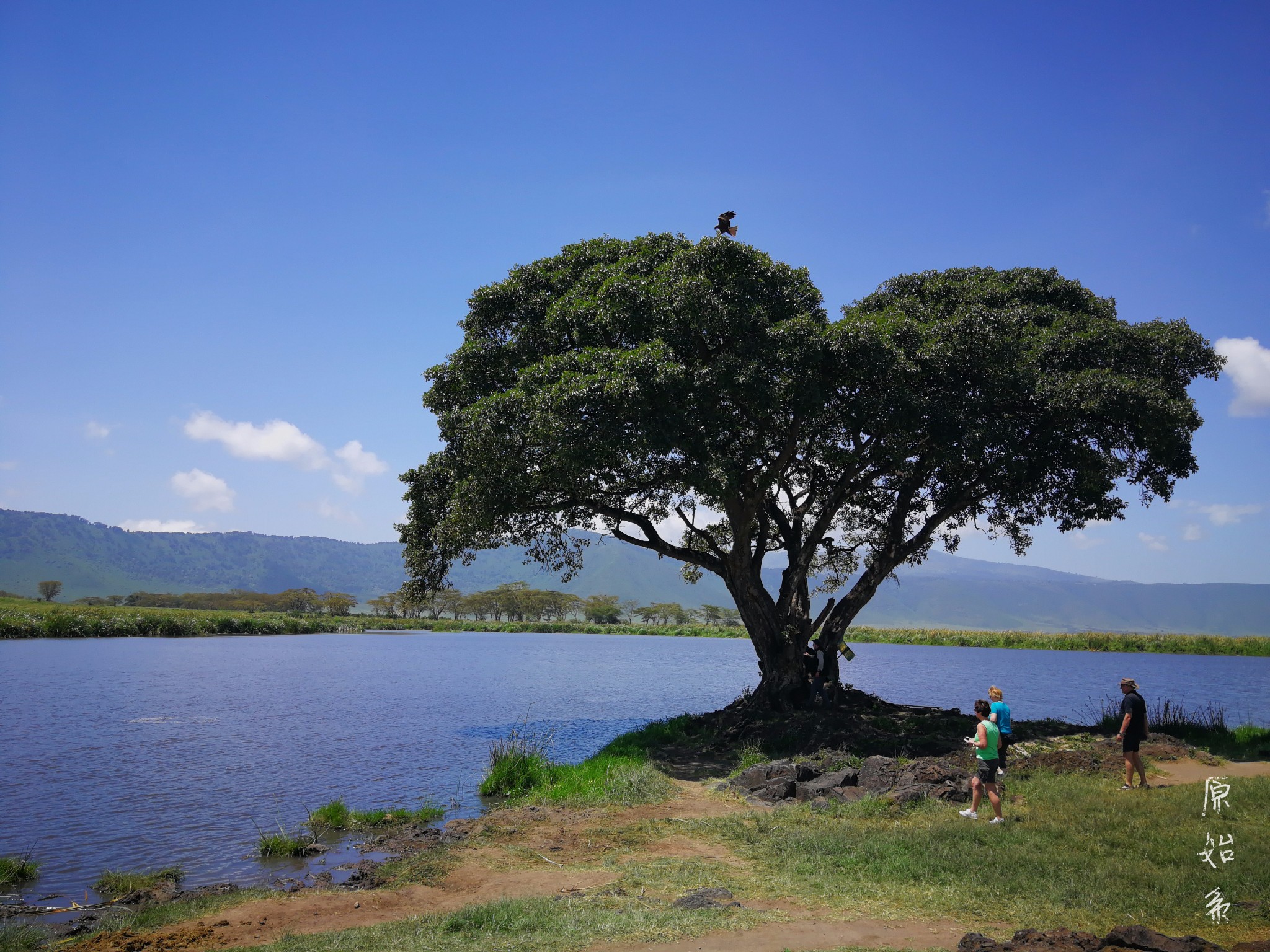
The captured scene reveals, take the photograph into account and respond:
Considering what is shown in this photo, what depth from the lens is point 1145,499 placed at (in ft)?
73.9

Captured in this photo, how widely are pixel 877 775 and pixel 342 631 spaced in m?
107

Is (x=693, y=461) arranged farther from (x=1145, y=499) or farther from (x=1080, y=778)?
(x=1145, y=499)

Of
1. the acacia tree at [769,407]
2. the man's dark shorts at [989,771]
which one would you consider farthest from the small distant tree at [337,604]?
the man's dark shorts at [989,771]

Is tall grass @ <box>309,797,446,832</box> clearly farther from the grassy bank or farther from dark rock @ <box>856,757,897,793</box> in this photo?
the grassy bank

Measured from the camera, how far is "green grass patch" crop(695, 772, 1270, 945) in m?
8.14

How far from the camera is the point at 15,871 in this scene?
454 inches

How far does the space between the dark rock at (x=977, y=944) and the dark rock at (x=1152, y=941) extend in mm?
929

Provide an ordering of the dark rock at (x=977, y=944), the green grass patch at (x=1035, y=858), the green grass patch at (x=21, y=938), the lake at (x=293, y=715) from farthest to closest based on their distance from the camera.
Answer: the lake at (x=293, y=715)
the green grass patch at (x=21, y=938)
the green grass patch at (x=1035, y=858)
the dark rock at (x=977, y=944)

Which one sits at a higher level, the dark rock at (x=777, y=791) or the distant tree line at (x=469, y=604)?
the dark rock at (x=777, y=791)

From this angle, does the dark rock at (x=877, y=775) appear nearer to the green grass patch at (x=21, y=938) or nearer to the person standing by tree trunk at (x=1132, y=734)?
the person standing by tree trunk at (x=1132, y=734)

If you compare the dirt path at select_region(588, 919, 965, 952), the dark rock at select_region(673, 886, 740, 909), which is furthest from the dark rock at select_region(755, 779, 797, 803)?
the dirt path at select_region(588, 919, 965, 952)

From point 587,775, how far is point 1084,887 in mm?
10899

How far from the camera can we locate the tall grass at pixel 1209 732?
18547 millimetres

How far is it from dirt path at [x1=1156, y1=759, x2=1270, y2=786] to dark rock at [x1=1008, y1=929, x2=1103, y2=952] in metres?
9.94
